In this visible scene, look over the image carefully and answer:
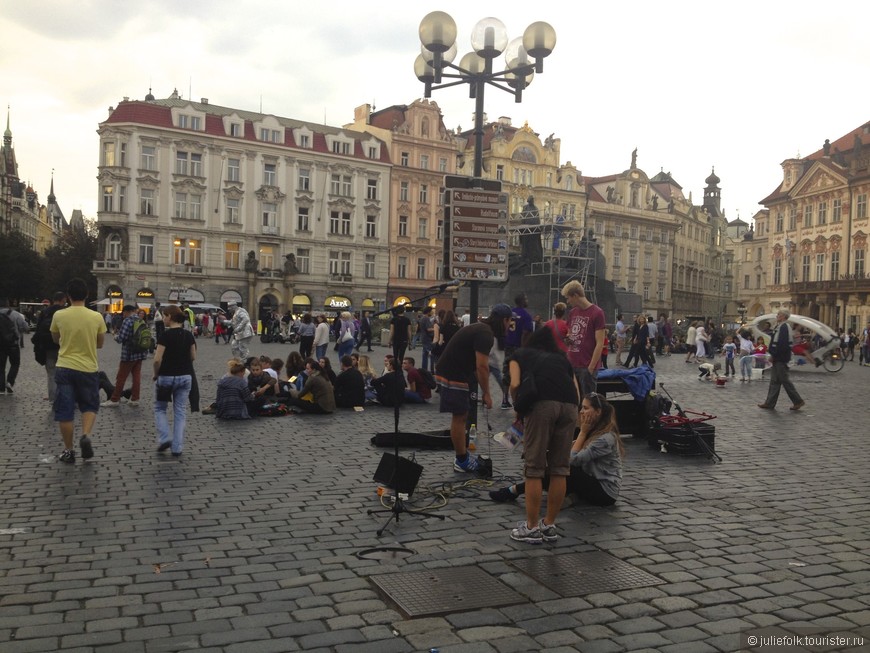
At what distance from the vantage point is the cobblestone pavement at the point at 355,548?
4.16 m

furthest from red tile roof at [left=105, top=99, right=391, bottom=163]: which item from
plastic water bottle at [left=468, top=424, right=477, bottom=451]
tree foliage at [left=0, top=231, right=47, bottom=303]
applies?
plastic water bottle at [left=468, top=424, right=477, bottom=451]

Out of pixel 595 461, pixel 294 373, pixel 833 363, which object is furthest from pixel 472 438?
pixel 833 363

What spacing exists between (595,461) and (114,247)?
175 feet

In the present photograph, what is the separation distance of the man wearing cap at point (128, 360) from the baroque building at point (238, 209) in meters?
43.2

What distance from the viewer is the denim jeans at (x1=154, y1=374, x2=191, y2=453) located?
8742 millimetres

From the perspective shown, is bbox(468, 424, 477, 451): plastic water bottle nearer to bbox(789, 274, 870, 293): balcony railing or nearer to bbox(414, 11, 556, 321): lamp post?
bbox(414, 11, 556, 321): lamp post

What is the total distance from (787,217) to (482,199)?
66.9m

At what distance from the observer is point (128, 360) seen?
12.8 metres

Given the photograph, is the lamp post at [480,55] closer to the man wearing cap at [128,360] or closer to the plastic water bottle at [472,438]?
the plastic water bottle at [472,438]

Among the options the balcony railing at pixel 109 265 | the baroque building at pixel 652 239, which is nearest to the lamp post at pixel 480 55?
the balcony railing at pixel 109 265

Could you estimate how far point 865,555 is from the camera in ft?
18.4

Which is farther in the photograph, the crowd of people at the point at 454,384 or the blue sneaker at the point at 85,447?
the blue sneaker at the point at 85,447

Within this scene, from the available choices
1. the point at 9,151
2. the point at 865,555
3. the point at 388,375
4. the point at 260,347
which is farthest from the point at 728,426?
the point at 9,151

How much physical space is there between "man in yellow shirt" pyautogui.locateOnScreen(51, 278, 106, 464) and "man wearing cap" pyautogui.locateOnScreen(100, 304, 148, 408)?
14.0ft
